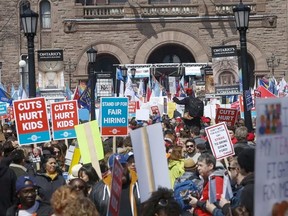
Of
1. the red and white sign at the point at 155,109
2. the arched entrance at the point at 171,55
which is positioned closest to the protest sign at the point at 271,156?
the red and white sign at the point at 155,109

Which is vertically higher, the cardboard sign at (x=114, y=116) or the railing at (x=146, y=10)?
the railing at (x=146, y=10)

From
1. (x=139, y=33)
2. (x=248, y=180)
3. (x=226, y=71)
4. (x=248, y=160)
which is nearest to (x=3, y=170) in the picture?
(x=248, y=160)

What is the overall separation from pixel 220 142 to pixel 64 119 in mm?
4737

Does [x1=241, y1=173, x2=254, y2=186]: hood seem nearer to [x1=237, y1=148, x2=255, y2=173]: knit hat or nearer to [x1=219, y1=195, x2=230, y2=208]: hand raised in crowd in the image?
[x1=237, y1=148, x2=255, y2=173]: knit hat

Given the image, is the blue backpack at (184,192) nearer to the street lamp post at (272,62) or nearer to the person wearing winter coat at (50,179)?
the person wearing winter coat at (50,179)

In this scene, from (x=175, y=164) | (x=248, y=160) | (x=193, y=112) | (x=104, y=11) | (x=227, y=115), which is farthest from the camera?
(x=104, y=11)

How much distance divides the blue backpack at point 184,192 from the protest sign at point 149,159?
1307mm

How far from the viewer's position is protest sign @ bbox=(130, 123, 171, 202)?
892 cm

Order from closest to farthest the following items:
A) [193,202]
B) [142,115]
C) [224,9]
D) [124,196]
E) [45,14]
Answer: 1. [193,202]
2. [124,196]
3. [142,115]
4. [224,9]
5. [45,14]

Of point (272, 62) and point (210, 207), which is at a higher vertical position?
point (272, 62)

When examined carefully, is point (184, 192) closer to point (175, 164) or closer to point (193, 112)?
point (175, 164)

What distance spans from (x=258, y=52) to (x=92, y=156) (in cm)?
3821

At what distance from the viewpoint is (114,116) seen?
17.0m

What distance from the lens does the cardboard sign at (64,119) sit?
1809cm
